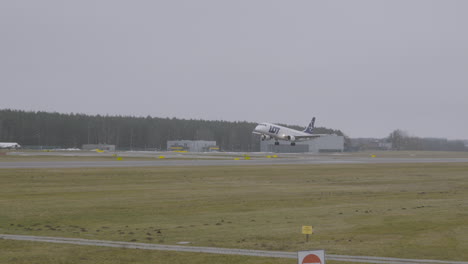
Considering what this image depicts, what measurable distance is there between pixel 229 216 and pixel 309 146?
13946 cm

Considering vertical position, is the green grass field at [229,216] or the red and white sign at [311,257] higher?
the red and white sign at [311,257]

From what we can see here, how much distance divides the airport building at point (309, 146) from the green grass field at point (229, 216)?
107259 mm

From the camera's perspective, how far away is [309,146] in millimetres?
163625

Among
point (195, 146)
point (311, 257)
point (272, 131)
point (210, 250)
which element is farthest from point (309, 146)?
point (311, 257)

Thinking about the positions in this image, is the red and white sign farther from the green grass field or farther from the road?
the road

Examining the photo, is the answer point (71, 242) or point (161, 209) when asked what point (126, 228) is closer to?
point (71, 242)

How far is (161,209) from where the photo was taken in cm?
2833

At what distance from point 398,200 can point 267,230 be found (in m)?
14.1

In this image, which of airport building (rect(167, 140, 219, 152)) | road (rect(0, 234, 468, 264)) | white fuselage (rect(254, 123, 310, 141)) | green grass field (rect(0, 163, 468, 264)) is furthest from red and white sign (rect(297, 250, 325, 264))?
airport building (rect(167, 140, 219, 152))

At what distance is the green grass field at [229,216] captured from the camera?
17.8 meters

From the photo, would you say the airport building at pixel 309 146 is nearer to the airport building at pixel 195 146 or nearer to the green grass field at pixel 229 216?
the airport building at pixel 195 146

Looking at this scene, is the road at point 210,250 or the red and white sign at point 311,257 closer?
the red and white sign at point 311,257

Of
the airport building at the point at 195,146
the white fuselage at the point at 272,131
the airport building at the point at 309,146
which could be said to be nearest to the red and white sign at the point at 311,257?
the white fuselage at the point at 272,131

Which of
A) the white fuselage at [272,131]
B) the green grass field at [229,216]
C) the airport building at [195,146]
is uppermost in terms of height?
the white fuselage at [272,131]
